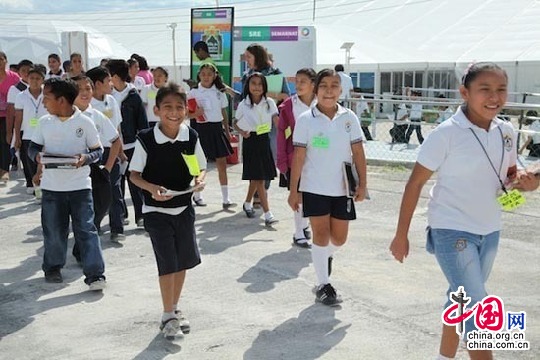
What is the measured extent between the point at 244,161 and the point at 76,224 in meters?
2.99

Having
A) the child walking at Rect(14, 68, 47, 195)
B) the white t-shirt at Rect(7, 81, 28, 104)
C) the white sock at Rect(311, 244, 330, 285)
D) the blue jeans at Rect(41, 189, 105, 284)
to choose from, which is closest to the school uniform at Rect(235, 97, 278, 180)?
the child walking at Rect(14, 68, 47, 195)

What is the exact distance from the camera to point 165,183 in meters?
4.88

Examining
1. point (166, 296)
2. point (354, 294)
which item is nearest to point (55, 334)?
point (166, 296)

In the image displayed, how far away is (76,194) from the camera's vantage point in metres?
5.99

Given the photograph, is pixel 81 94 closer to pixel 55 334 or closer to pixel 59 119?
pixel 59 119

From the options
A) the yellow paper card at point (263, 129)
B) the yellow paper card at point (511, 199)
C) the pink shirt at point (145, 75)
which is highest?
the pink shirt at point (145, 75)

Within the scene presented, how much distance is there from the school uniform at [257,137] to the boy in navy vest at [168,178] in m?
3.55

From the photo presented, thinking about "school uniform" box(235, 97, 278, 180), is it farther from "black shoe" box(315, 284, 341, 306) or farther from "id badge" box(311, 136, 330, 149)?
"black shoe" box(315, 284, 341, 306)

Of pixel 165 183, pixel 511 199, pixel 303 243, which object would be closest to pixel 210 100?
pixel 303 243

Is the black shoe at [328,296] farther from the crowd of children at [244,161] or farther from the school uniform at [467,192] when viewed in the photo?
the school uniform at [467,192]

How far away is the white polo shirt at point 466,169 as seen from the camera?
377cm

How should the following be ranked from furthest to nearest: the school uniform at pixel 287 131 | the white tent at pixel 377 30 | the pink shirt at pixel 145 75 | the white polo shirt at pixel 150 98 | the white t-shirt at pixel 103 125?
the white tent at pixel 377 30 < the pink shirt at pixel 145 75 < the white polo shirt at pixel 150 98 < the school uniform at pixel 287 131 < the white t-shirt at pixel 103 125

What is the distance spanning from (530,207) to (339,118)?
458 cm

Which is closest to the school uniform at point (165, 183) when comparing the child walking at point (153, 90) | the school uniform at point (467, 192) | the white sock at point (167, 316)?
the white sock at point (167, 316)
